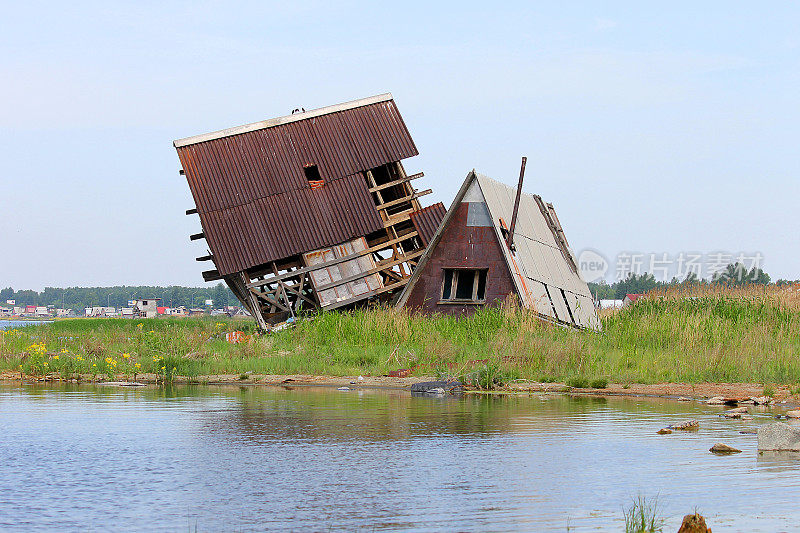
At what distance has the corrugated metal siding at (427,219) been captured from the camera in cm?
3142

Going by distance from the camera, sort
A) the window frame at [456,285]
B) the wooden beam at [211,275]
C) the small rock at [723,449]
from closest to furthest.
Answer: the small rock at [723,449] < the window frame at [456,285] < the wooden beam at [211,275]

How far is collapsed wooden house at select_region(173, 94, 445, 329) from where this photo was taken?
99.0ft

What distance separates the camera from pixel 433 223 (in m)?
31.6

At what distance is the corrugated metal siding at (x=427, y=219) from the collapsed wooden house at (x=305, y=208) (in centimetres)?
3

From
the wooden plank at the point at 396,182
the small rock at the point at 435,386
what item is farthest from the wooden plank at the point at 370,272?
the small rock at the point at 435,386

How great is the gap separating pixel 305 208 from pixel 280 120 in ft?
9.82

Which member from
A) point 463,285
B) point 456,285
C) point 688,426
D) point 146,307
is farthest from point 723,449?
point 146,307

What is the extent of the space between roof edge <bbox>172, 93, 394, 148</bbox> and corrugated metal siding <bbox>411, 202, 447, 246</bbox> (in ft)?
12.8

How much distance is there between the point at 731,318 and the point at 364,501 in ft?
66.2

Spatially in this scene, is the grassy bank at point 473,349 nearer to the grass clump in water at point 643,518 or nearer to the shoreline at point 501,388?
the shoreline at point 501,388

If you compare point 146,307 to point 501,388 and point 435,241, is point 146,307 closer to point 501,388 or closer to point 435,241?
point 435,241

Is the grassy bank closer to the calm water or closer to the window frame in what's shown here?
the window frame

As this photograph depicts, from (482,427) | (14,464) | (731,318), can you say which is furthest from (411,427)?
(731,318)

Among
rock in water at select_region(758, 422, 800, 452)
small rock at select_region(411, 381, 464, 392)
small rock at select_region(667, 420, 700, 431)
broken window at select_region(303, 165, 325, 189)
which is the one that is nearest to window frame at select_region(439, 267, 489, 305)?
broken window at select_region(303, 165, 325, 189)
